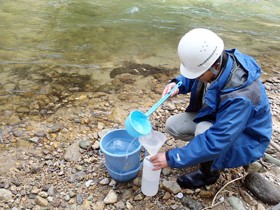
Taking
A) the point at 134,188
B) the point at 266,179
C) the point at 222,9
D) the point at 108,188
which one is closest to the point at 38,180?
the point at 108,188

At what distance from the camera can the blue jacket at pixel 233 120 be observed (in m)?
2.11

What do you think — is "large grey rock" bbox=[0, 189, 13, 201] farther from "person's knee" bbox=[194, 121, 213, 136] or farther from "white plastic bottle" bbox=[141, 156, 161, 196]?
"person's knee" bbox=[194, 121, 213, 136]

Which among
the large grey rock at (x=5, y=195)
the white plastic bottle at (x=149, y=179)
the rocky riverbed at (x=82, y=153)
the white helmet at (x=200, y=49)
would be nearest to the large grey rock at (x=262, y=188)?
the rocky riverbed at (x=82, y=153)

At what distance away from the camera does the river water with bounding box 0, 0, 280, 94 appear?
5.09 m

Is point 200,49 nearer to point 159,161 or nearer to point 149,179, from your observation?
point 159,161

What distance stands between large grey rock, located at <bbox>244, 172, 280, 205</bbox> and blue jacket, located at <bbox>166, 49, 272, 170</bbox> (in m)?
0.35

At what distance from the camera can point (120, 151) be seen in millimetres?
2781

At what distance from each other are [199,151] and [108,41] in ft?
14.4

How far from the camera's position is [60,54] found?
5.44m

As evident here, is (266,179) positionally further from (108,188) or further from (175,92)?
(108,188)

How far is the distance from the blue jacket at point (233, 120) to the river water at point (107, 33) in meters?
2.71

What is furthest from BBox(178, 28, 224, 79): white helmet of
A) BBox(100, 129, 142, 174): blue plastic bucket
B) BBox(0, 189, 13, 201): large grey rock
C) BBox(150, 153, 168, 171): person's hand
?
BBox(0, 189, 13, 201): large grey rock

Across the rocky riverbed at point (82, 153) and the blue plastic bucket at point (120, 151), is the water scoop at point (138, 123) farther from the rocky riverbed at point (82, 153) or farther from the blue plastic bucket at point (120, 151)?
the rocky riverbed at point (82, 153)

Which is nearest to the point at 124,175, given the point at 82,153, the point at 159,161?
the point at 159,161
